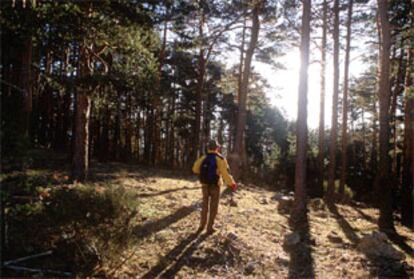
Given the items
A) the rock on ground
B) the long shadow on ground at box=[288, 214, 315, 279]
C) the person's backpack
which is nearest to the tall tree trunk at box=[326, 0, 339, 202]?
the long shadow on ground at box=[288, 214, 315, 279]

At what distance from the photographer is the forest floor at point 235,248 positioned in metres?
6.08

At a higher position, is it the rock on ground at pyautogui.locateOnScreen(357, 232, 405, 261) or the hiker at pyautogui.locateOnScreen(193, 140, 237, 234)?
the hiker at pyautogui.locateOnScreen(193, 140, 237, 234)

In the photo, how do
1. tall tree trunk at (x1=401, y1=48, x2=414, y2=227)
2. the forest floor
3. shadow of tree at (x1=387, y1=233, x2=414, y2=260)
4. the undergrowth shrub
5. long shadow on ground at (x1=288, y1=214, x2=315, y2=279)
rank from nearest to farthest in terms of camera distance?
the undergrowth shrub, the forest floor, long shadow on ground at (x1=288, y1=214, x2=315, y2=279), shadow of tree at (x1=387, y1=233, x2=414, y2=260), tall tree trunk at (x1=401, y1=48, x2=414, y2=227)

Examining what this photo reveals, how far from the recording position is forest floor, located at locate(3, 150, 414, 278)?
608cm

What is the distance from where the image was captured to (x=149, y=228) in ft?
25.0

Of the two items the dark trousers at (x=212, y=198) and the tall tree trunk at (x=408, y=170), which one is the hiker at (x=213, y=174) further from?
the tall tree trunk at (x=408, y=170)

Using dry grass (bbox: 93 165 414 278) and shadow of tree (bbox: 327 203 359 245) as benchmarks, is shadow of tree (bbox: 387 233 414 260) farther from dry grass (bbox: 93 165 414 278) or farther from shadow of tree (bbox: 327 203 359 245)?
shadow of tree (bbox: 327 203 359 245)

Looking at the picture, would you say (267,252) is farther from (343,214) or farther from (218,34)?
(218,34)

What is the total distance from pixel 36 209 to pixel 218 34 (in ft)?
43.8

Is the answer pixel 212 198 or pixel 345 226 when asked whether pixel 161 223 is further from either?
pixel 345 226

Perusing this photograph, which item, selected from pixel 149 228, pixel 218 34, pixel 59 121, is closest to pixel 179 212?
pixel 149 228

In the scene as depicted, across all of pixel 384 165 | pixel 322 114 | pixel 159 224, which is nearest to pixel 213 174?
pixel 159 224

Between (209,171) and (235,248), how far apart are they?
1487 millimetres

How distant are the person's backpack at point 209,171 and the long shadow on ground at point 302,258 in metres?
2.04
